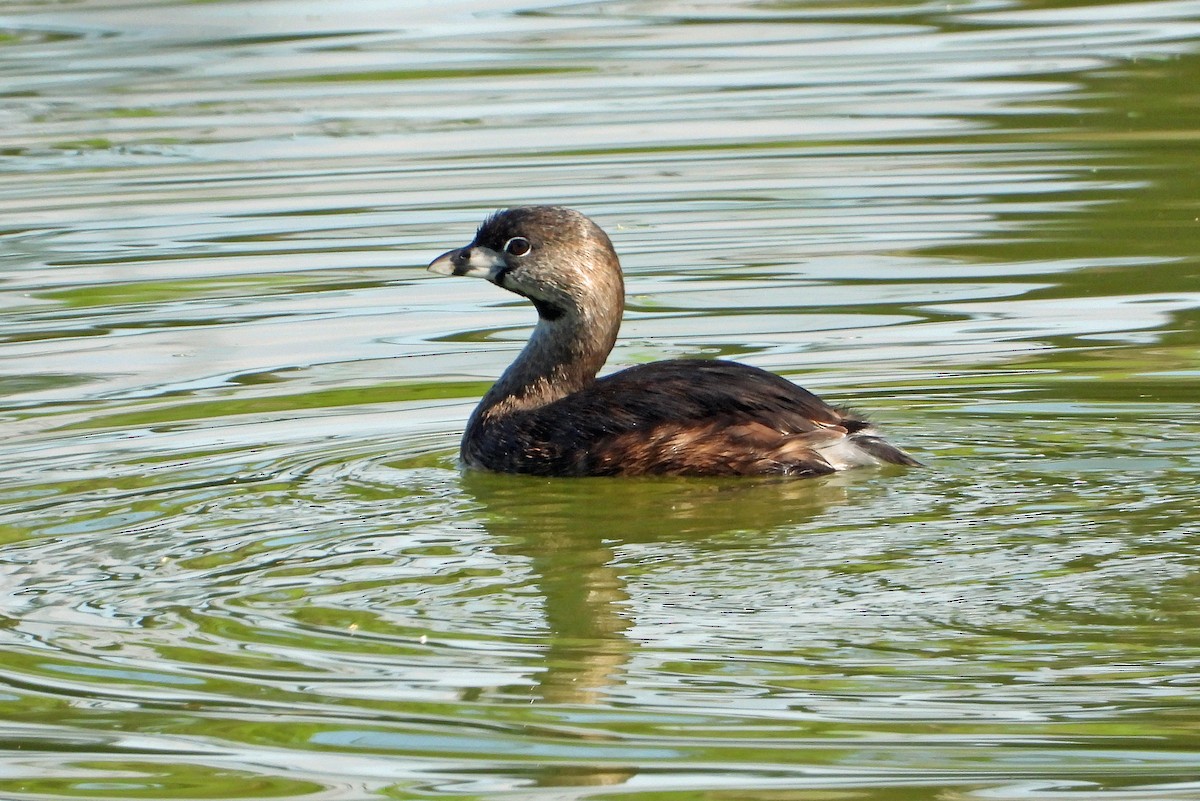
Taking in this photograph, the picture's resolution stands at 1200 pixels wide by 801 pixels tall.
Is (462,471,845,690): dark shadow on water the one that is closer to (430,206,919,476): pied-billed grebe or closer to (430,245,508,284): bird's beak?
(430,206,919,476): pied-billed grebe

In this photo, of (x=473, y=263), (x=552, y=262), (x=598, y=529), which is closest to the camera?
(x=598, y=529)

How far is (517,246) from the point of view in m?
8.12

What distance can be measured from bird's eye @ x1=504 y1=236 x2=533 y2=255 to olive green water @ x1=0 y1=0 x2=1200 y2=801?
2.38 feet

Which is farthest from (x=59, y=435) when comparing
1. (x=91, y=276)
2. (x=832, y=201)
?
(x=832, y=201)

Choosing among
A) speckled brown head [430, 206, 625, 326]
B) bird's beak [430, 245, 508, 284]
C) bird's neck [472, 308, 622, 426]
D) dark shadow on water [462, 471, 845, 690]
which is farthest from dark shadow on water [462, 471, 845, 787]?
bird's beak [430, 245, 508, 284]

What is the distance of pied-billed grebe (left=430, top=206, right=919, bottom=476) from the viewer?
731 centimetres

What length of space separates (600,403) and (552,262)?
72 cm

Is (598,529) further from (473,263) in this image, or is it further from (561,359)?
(473,263)

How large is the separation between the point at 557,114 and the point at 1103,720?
10673 mm

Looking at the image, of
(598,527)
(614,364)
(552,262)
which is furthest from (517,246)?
(598,527)

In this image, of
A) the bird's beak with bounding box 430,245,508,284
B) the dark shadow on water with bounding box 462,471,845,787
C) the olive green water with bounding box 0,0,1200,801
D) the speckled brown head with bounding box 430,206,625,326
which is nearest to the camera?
the olive green water with bounding box 0,0,1200,801

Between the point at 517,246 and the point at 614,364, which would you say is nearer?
the point at 517,246

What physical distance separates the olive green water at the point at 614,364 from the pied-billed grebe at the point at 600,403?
0.46 ft

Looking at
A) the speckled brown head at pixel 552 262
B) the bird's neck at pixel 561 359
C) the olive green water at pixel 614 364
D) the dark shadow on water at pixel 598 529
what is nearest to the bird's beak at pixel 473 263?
the speckled brown head at pixel 552 262
